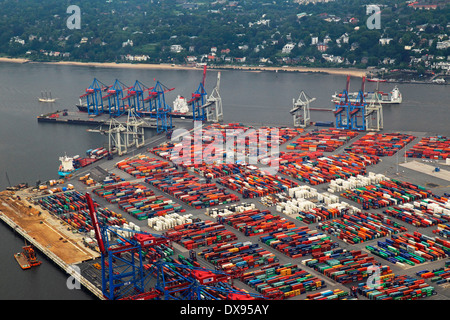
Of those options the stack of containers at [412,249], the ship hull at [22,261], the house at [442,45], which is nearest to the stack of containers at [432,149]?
the stack of containers at [412,249]

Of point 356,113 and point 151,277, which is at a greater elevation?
point 356,113

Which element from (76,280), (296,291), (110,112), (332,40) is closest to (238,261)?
(296,291)

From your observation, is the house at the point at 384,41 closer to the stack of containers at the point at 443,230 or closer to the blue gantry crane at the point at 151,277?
the stack of containers at the point at 443,230

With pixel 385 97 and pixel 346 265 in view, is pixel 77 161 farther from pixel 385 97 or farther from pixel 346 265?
pixel 385 97

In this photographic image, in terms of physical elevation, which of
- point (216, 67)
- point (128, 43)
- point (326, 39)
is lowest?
point (216, 67)

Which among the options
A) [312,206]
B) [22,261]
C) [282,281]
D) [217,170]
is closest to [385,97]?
[217,170]

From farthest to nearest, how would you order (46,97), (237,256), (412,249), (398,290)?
(46,97) → (412,249) → (237,256) → (398,290)

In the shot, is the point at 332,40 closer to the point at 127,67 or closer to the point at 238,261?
the point at 127,67
